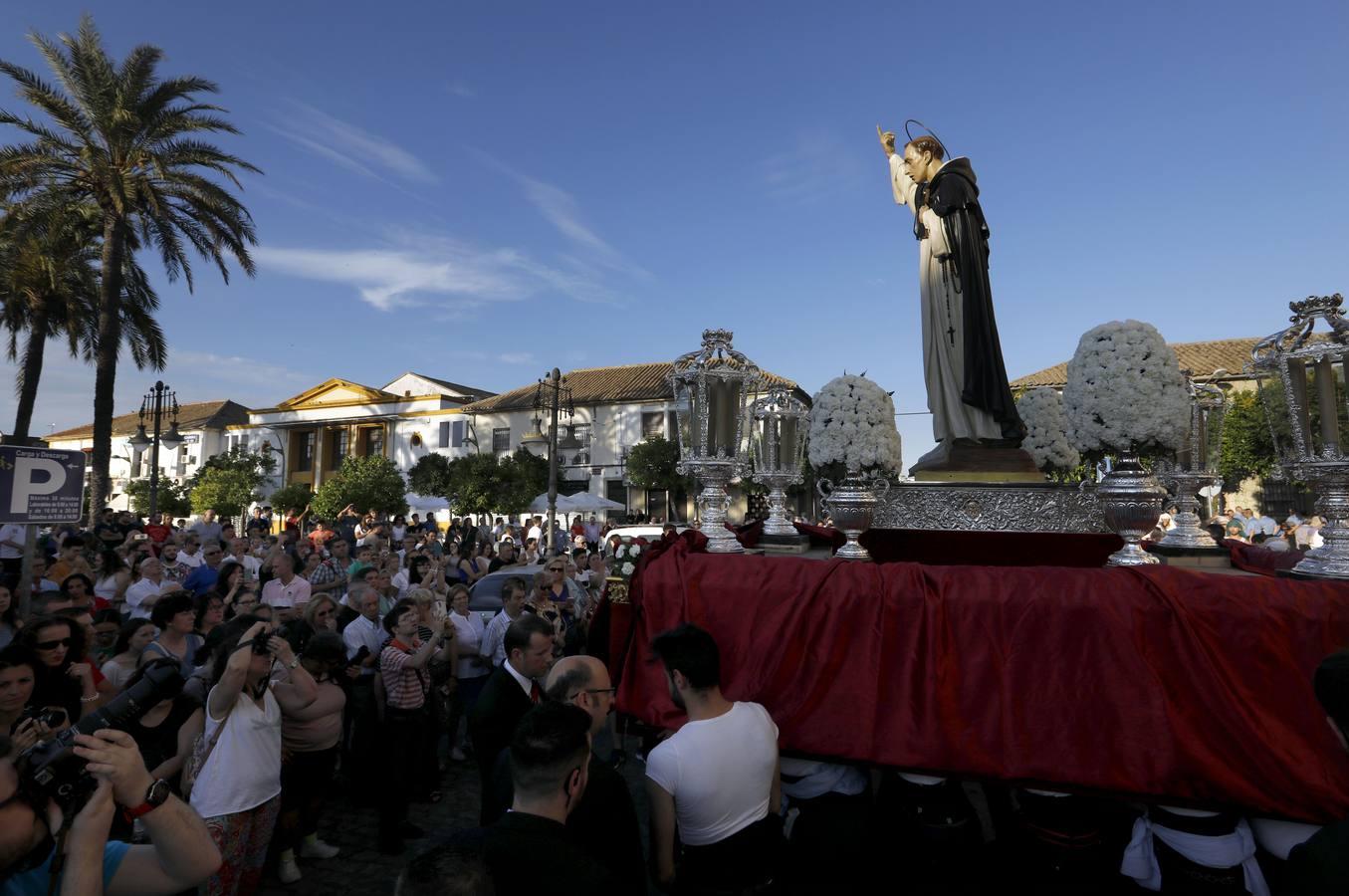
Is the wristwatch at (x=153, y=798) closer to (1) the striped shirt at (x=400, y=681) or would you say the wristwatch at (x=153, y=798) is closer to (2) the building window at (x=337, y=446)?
(1) the striped shirt at (x=400, y=681)

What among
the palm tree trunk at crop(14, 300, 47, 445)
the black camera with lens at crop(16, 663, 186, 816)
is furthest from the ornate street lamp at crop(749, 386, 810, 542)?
the palm tree trunk at crop(14, 300, 47, 445)

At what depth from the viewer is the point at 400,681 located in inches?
207

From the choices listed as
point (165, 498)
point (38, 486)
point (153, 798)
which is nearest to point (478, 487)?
point (165, 498)

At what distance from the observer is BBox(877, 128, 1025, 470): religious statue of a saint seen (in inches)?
223

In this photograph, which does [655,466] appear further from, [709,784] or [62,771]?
[62,771]

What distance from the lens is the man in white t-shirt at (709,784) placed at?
2645 mm

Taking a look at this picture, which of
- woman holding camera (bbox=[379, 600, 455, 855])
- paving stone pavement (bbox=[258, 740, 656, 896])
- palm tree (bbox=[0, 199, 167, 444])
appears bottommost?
paving stone pavement (bbox=[258, 740, 656, 896])

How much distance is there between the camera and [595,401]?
39.7 meters

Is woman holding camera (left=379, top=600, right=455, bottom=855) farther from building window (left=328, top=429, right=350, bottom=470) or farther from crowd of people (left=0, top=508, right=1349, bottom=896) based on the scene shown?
building window (left=328, top=429, right=350, bottom=470)

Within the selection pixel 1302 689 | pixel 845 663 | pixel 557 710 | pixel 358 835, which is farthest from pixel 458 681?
pixel 1302 689

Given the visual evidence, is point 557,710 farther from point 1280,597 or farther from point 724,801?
point 1280,597

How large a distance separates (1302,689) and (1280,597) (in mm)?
345

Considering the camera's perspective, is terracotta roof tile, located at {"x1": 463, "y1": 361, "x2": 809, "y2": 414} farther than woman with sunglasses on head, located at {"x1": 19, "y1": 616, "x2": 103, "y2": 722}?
Yes

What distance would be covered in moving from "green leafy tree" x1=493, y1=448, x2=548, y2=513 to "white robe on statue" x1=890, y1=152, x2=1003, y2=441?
28502mm
